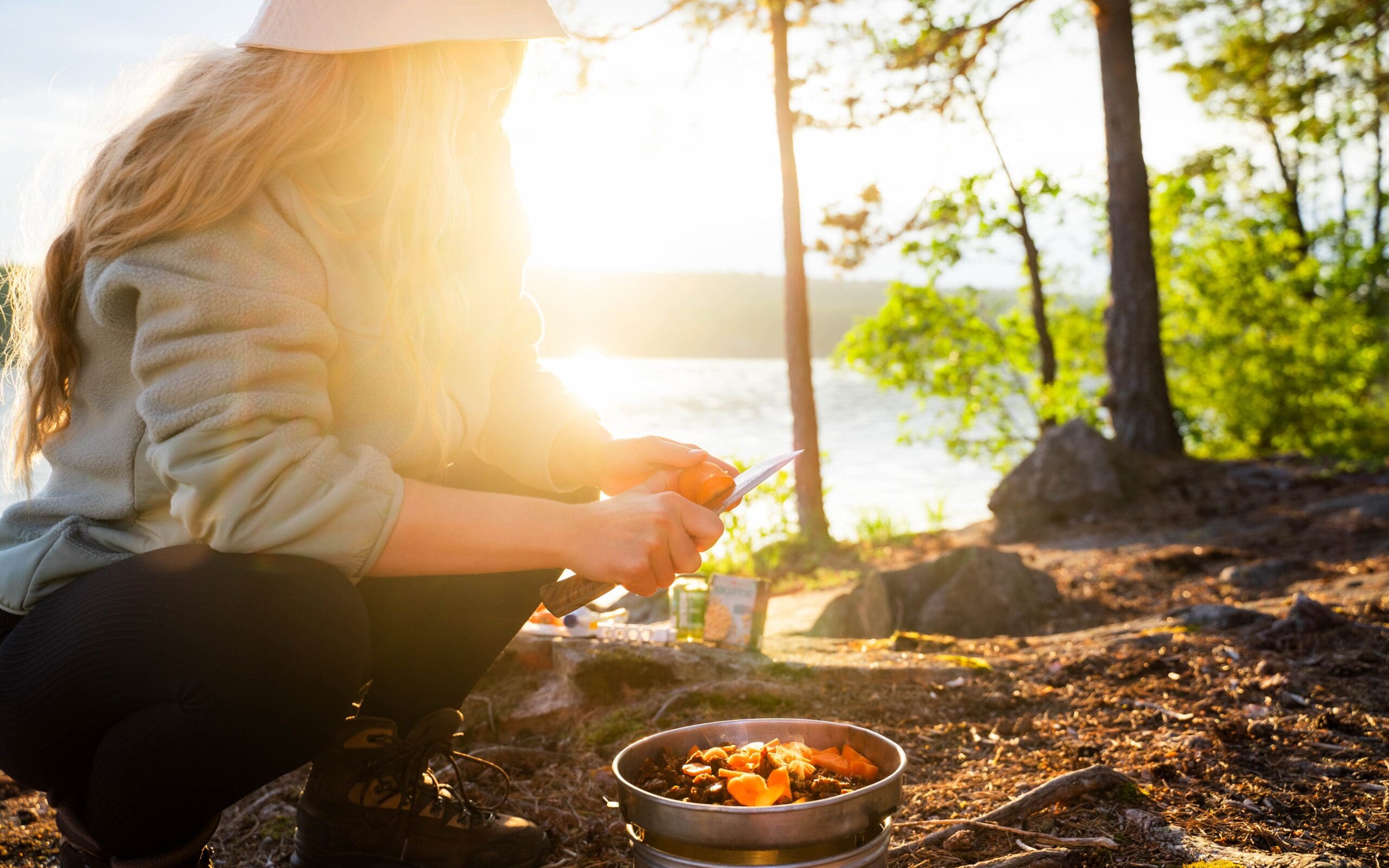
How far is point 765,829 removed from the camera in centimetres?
122

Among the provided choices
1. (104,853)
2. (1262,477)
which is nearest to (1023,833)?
(104,853)

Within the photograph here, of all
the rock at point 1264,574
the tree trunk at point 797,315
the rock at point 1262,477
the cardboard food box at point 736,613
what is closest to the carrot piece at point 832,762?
the cardboard food box at point 736,613

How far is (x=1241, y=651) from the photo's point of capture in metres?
2.65

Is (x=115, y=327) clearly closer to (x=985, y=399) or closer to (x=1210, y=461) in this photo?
(x=1210, y=461)

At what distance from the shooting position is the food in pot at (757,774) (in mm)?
1324

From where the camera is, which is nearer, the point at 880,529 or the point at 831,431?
the point at 880,529

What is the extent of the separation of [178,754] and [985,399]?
32.4ft

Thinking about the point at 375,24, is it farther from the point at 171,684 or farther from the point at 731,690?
the point at 731,690

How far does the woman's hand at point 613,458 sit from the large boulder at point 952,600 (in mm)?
2522

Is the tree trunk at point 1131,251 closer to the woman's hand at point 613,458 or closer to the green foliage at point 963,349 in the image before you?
the green foliage at point 963,349

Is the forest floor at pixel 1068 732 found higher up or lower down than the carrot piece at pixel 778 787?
lower down

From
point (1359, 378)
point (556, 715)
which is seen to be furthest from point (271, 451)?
point (1359, 378)

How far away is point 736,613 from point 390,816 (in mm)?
1372

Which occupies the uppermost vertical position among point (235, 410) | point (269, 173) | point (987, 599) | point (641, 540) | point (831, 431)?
point (269, 173)
